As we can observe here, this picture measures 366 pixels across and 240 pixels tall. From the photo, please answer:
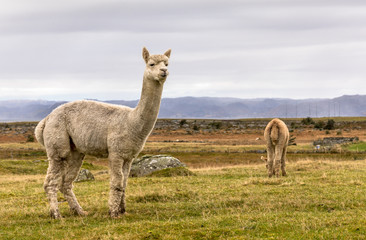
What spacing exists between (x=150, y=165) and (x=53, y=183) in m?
11.3

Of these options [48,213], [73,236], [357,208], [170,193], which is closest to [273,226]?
[357,208]

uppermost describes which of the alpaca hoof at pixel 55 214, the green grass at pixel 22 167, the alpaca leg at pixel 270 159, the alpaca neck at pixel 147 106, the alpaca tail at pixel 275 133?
the alpaca neck at pixel 147 106

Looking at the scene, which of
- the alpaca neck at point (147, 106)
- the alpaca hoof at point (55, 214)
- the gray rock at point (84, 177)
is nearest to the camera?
the alpaca neck at point (147, 106)

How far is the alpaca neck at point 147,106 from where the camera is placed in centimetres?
1080

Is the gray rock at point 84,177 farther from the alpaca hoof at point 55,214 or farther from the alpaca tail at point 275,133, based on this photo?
the alpaca hoof at point 55,214

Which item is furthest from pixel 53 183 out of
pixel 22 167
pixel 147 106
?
pixel 22 167

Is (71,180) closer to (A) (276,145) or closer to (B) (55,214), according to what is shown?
(B) (55,214)

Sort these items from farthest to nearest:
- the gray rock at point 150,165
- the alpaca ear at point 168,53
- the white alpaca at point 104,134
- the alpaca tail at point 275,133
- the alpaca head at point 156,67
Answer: the gray rock at point 150,165, the alpaca tail at point 275,133, the alpaca ear at point 168,53, the white alpaca at point 104,134, the alpaca head at point 156,67

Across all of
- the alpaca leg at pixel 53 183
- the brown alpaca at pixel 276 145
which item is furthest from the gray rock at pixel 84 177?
the alpaca leg at pixel 53 183

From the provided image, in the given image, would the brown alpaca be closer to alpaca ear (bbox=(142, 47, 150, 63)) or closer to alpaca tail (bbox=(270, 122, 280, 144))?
alpaca tail (bbox=(270, 122, 280, 144))

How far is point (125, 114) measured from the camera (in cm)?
1144

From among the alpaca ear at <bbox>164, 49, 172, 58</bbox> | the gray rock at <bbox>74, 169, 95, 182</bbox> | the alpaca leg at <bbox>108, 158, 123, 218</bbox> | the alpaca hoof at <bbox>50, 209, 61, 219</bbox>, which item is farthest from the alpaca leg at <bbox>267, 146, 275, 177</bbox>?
the alpaca hoof at <bbox>50, 209, 61, 219</bbox>

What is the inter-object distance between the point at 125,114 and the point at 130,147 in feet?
3.21

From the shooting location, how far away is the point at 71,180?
→ 12.2 metres
